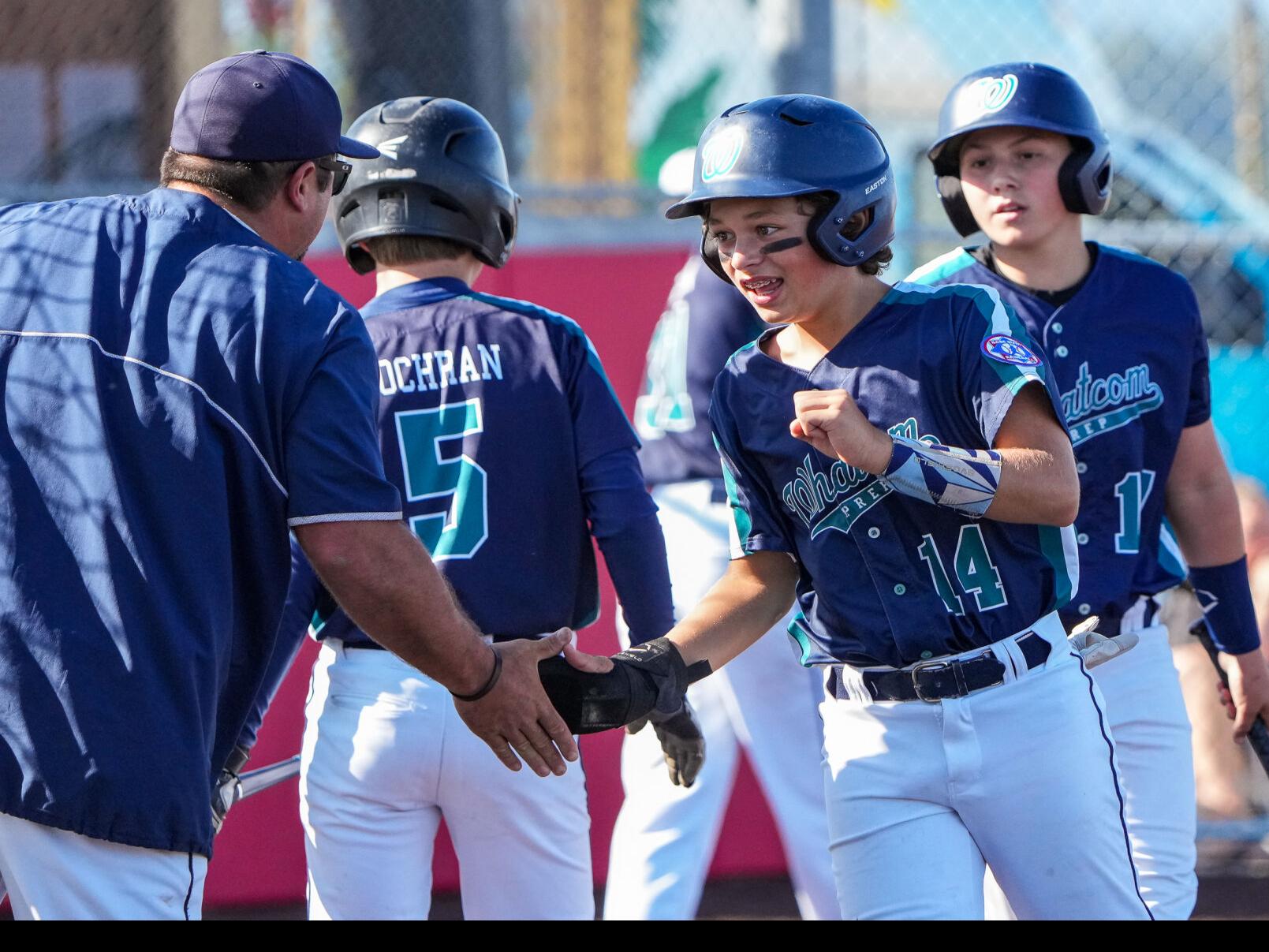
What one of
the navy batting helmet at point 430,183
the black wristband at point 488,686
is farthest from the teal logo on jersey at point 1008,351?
the navy batting helmet at point 430,183

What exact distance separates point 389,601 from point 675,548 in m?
2.21

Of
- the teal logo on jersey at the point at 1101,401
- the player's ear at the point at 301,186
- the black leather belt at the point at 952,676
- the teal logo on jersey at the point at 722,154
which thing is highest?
the teal logo on jersey at the point at 722,154

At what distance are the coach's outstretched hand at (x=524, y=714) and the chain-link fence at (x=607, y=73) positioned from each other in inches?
141

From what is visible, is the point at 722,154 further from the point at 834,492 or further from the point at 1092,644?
the point at 1092,644

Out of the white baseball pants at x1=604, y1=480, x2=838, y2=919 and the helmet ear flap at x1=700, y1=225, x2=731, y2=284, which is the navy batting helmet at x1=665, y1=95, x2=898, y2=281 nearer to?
the helmet ear flap at x1=700, y1=225, x2=731, y2=284

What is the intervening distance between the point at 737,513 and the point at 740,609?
0.19 meters

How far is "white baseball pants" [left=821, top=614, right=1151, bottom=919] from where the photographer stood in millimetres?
2648

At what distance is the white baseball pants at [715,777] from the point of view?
4340 millimetres

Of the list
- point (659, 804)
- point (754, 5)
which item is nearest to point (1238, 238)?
point (754, 5)

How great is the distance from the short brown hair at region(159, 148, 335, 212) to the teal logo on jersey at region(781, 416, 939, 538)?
1042 mm

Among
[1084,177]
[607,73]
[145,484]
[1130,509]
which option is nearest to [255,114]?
[145,484]

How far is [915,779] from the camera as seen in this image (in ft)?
8.90

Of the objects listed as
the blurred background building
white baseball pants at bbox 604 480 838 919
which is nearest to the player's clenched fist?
white baseball pants at bbox 604 480 838 919

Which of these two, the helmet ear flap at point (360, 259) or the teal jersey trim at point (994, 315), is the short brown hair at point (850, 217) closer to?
the teal jersey trim at point (994, 315)
